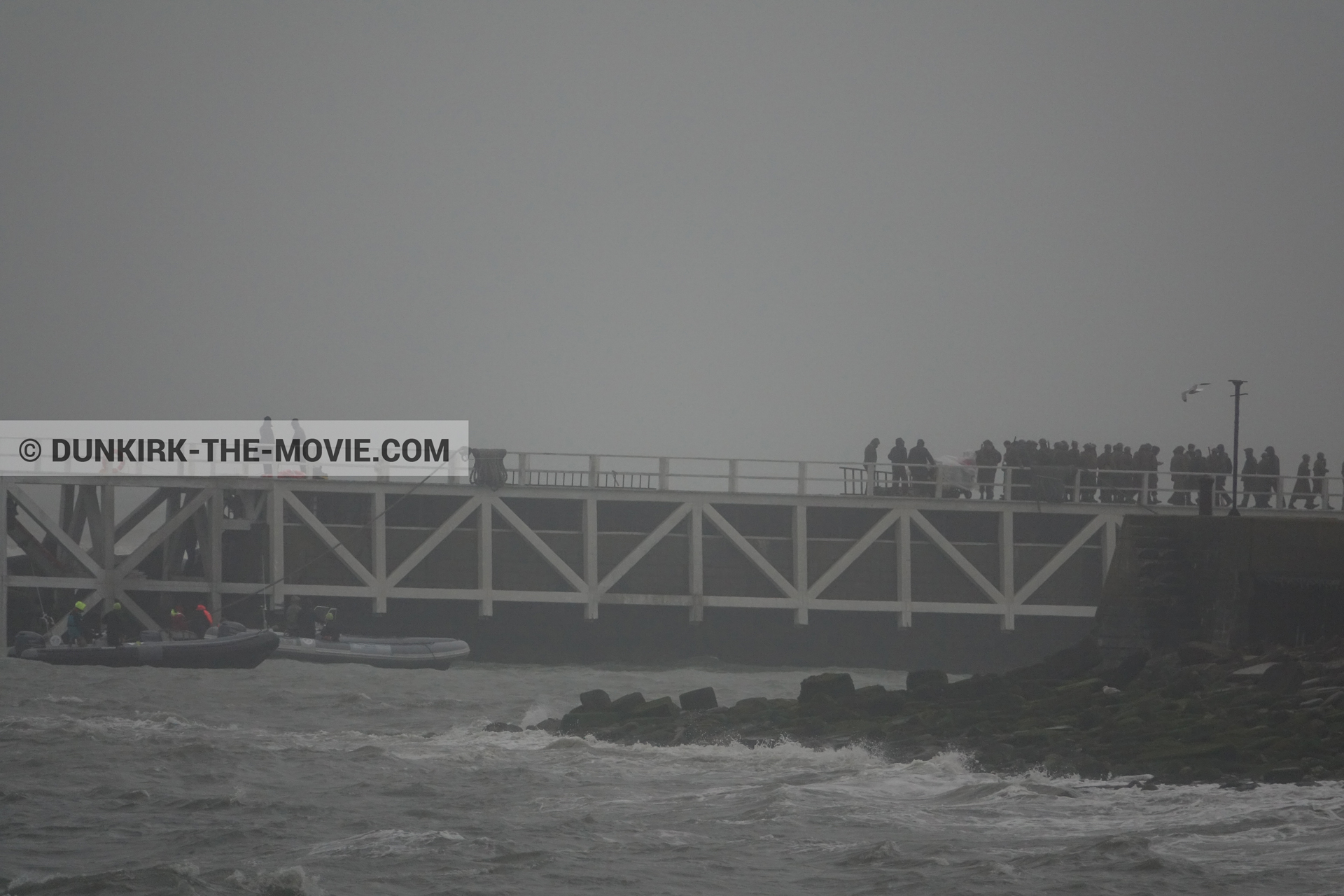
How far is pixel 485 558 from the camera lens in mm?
39406

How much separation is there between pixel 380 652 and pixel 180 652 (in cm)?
466

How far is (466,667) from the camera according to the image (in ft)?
130

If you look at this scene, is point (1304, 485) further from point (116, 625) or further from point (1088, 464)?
point (116, 625)

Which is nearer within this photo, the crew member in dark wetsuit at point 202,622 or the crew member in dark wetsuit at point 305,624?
the crew member in dark wetsuit at point 202,622

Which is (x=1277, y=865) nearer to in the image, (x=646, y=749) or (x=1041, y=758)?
(x=1041, y=758)

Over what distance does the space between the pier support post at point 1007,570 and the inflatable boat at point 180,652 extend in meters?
18.2

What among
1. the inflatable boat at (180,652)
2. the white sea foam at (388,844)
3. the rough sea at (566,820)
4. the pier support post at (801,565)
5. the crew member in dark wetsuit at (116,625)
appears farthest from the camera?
the pier support post at (801,565)

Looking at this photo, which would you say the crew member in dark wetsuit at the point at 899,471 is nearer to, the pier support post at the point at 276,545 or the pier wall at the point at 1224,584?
the pier wall at the point at 1224,584

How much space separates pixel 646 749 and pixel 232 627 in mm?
13778

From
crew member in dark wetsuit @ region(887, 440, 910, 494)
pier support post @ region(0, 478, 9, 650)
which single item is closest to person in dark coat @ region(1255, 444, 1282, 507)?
crew member in dark wetsuit @ region(887, 440, 910, 494)

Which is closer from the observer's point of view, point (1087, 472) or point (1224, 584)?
point (1224, 584)

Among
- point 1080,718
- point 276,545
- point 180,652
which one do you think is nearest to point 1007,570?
point 1080,718

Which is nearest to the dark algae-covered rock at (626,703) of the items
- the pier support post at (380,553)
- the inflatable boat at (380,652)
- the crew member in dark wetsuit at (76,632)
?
the inflatable boat at (380,652)

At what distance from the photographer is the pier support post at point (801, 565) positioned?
4009 cm
